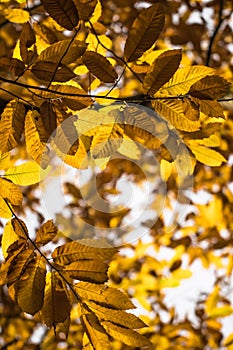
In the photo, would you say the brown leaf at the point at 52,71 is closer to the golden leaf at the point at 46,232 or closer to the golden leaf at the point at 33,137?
the golden leaf at the point at 33,137

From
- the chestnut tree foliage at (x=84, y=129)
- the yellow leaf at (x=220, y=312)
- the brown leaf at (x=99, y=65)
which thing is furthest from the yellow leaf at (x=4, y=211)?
the yellow leaf at (x=220, y=312)

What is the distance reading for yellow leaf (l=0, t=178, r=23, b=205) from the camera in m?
0.82

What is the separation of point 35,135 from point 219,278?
2.60 m

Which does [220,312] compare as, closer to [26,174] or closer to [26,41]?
[26,174]

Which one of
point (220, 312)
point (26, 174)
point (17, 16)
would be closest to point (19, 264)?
point (26, 174)

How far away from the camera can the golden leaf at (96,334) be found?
0.79 meters

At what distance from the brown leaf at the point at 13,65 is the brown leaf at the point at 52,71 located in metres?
0.02

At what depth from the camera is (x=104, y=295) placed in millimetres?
795

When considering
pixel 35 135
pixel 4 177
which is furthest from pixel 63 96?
pixel 4 177

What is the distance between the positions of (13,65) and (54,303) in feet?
1.22

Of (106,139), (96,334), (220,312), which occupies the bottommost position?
(220,312)

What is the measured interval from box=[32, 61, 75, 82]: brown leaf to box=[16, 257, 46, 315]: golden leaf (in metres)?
0.29

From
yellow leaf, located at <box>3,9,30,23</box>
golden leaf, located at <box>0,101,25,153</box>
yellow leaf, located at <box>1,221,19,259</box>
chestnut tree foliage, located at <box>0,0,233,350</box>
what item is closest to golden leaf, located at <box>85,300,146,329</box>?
chestnut tree foliage, located at <box>0,0,233,350</box>

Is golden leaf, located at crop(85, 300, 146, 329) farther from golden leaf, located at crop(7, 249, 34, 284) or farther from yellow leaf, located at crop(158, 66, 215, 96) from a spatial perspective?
yellow leaf, located at crop(158, 66, 215, 96)
